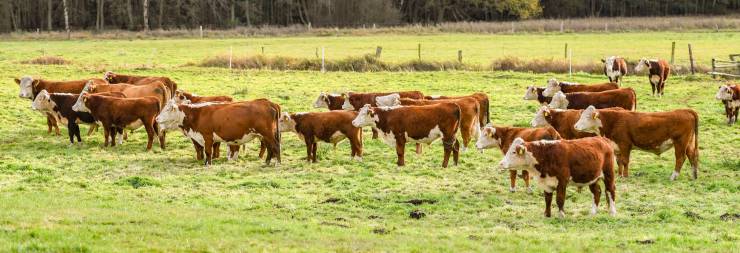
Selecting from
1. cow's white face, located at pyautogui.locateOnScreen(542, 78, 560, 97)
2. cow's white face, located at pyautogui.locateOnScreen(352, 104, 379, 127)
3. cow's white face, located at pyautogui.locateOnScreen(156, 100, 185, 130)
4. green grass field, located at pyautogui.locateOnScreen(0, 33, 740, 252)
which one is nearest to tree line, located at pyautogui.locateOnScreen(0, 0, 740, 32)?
green grass field, located at pyautogui.locateOnScreen(0, 33, 740, 252)

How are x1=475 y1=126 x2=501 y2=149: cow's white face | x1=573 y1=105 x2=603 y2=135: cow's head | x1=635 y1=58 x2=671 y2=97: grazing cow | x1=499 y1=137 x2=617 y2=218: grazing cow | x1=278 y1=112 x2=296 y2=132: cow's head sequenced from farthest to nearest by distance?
x1=635 y1=58 x2=671 y2=97: grazing cow
x1=278 y1=112 x2=296 y2=132: cow's head
x1=573 y1=105 x2=603 y2=135: cow's head
x1=475 y1=126 x2=501 y2=149: cow's white face
x1=499 y1=137 x2=617 y2=218: grazing cow

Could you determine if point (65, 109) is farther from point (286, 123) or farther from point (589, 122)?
point (589, 122)

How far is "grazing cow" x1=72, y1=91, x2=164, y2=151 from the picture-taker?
1908cm

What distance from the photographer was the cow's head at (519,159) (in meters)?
12.6

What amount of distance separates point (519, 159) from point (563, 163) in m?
0.60

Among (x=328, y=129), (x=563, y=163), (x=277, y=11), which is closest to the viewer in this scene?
(x=563, y=163)

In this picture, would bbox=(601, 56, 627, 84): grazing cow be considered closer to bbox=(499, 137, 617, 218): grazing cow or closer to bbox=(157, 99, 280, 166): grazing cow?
bbox=(157, 99, 280, 166): grazing cow

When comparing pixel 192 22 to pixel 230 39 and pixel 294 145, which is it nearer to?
pixel 230 39

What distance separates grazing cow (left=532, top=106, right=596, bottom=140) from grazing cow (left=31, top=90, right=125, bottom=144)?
954 cm

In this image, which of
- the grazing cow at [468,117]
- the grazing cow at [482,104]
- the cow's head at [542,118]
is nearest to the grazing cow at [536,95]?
the grazing cow at [482,104]

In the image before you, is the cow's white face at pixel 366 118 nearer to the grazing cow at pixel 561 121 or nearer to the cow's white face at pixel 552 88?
the grazing cow at pixel 561 121

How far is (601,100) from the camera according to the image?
784 inches

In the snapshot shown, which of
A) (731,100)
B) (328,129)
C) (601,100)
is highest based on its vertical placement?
(601,100)

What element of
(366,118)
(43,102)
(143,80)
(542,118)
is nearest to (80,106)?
(43,102)
